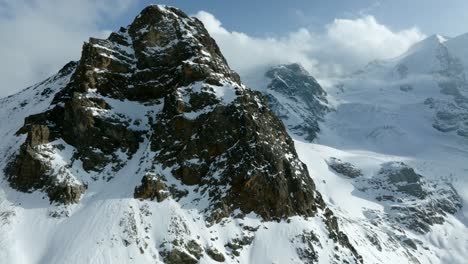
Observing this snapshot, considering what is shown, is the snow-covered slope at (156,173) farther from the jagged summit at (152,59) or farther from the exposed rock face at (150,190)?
the jagged summit at (152,59)

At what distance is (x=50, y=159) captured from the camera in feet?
322

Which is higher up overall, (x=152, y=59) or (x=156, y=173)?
(x=152, y=59)

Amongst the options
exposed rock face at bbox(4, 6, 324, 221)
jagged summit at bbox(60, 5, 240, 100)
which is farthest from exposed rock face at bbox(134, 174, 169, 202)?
jagged summit at bbox(60, 5, 240, 100)

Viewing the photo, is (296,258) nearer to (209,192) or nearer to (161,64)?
(209,192)

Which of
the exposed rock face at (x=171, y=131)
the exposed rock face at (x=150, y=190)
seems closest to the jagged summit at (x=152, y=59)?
the exposed rock face at (x=171, y=131)

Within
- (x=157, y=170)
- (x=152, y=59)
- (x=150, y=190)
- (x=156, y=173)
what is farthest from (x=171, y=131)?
Answer: (x=152, y=59)

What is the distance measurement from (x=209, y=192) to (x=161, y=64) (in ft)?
116

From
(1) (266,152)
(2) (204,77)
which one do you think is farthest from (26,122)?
(1) (266,152)

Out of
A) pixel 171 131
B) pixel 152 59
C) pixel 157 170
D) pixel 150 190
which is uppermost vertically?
pixel 152 59

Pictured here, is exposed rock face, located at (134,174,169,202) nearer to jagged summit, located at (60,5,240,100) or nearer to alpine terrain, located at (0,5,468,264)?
alpine terrain, located at (0,5,468,264)

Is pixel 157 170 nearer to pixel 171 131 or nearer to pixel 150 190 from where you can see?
pixel 150 190

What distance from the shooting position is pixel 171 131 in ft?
346

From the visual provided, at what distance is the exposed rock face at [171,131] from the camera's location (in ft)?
324

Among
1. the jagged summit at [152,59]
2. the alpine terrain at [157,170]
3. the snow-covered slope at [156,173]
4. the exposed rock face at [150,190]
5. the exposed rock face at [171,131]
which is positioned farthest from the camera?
the jagged summit at [152,59]
